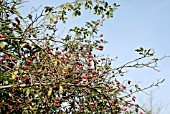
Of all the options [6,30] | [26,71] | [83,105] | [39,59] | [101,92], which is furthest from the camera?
[83,105]

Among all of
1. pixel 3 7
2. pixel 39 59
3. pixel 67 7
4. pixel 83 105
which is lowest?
pixel 83 105

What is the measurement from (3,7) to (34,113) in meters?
1.71

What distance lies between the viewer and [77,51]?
15.0 ft

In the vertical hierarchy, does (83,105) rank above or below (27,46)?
below

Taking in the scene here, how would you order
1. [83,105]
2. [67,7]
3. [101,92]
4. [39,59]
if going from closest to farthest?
[101,92], [39,59], [83,105], [67,7]

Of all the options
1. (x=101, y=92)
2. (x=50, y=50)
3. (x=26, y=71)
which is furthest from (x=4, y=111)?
(x=101, y=92)

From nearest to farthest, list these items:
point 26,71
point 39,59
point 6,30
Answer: point 26,71
point 6,30
point 39,59

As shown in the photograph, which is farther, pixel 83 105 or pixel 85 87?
pixel 83 105

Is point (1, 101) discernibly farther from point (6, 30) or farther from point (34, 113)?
point (6, 30)

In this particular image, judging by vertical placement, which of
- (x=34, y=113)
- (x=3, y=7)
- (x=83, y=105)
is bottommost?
(x=34, y=113)

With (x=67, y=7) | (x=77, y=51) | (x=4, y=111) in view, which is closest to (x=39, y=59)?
Result: (x=77, y=51)

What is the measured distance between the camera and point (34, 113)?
13.1 ft

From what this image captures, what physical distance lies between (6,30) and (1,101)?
39.6 inches

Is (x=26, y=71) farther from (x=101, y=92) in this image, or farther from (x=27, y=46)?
(x=101, y=92)
